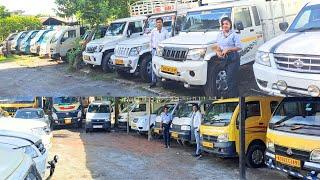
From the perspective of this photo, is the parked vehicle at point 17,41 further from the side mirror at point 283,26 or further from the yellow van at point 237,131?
the yellow van at point 237,131

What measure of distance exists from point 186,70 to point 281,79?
2.12ft

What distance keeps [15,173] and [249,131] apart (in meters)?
4.45

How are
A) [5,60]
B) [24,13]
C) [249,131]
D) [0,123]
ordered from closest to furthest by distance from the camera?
1. [24,13]
2. [5,60]
3. [0,123]
4. [249,131]

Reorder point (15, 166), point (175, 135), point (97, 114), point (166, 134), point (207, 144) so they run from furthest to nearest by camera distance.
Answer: point (166, 134)
point (175, 135)
point (207, 144)
point (97, 114)
point (15, 166)

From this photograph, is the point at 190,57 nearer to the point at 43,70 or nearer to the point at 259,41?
the point at 259,41

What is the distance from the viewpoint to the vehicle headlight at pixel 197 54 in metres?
3.12

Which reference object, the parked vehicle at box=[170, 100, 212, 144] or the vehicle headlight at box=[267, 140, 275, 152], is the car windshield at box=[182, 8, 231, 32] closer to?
the vehicle headlight at box=[267, 140, 275, 152]

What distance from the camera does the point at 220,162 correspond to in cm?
671

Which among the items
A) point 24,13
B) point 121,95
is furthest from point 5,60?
point 121,95

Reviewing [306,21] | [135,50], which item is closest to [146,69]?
[135,50]

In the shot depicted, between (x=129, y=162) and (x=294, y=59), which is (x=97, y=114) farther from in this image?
(x=294, y=59)

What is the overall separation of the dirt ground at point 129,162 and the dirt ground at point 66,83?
76.9 inches

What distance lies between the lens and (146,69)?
325 centimetres

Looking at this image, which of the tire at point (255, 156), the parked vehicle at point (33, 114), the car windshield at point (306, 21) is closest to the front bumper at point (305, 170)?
the tire at point (255, 156)
